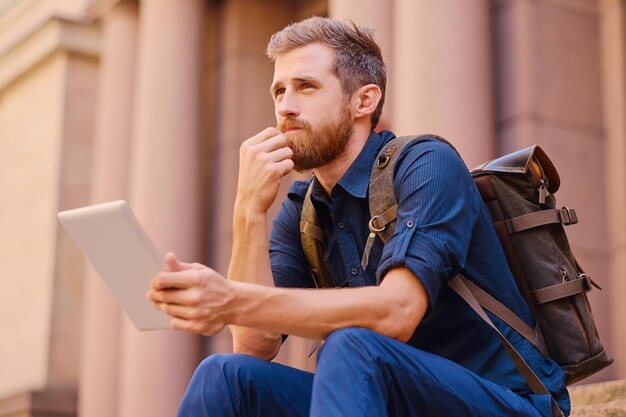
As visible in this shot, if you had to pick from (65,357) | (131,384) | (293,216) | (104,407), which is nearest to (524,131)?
(293,216)

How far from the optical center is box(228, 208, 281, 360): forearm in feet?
12.7

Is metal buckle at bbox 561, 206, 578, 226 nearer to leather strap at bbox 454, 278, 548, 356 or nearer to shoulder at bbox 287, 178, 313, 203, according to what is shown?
leather strap at bbox 454, 278, 548, 356

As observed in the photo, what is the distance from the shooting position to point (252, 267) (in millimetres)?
3955

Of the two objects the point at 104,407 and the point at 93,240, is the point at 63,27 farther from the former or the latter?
the point at 93,240

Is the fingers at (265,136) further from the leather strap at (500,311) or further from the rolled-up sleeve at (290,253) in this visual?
the leather strap at (500,311)

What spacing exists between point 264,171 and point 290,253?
338mm

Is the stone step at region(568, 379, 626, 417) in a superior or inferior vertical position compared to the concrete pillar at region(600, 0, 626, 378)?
inferior

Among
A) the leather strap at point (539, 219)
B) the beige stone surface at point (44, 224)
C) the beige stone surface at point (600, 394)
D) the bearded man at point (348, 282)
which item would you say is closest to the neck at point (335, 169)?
the bearded man at point (348, 282)

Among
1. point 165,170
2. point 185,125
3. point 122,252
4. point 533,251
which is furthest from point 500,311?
point 185,125

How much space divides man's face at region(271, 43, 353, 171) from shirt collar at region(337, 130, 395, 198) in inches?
3.5

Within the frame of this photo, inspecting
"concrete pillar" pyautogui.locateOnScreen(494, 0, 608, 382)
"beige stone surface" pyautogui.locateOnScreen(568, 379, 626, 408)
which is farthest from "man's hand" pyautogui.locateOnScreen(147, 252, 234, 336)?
"concrete pillar" pyautogui.locateOnScreen(494, 0, 608, 382)

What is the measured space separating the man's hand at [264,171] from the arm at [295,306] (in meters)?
0.79

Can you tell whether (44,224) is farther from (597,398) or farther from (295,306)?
(295,306)

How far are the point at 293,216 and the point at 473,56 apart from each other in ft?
12.8
